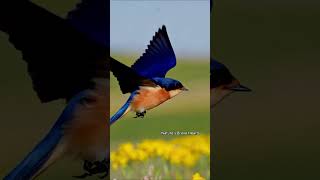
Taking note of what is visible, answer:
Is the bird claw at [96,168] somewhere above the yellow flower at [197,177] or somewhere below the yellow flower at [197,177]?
above

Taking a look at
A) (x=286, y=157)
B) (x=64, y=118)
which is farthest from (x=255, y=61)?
(x=64, y=118)

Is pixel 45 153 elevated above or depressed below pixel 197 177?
above

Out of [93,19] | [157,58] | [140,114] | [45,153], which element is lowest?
[45,153]

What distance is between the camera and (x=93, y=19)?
367cm

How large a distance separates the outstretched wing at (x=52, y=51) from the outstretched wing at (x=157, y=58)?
0.20 meters

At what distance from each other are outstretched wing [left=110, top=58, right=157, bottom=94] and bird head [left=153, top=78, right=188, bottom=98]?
5cm

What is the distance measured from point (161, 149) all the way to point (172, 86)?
358 millimetres

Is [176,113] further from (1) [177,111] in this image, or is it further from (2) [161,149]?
(2) [161,149]

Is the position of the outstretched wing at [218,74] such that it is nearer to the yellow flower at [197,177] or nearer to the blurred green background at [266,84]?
the blurred green background at [266,84]

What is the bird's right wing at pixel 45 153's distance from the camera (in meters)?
3.64

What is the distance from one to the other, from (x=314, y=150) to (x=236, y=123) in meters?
0.49

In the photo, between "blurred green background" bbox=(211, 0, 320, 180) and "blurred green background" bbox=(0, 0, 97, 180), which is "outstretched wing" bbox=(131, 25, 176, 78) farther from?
"blurred green background" bbox=(0, 0, 97, 180)

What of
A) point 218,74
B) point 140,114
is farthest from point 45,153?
point 218,74

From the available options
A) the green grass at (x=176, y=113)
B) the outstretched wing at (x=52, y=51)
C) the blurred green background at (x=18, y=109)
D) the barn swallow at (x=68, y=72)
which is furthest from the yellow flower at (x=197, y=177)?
the blurred green background at (x=18, y=109)
